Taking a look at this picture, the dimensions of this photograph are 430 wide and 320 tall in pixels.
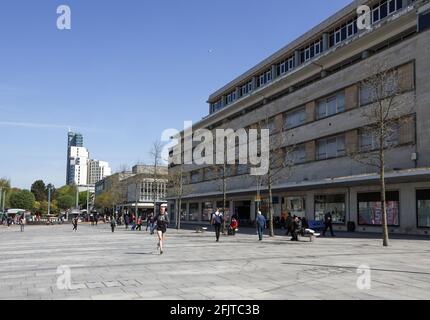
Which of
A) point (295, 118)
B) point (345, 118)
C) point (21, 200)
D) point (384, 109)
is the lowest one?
point (21, 200)

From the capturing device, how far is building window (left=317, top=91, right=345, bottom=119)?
3931 centimetres

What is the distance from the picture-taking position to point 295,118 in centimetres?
4681

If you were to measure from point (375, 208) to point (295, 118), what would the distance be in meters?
14.7

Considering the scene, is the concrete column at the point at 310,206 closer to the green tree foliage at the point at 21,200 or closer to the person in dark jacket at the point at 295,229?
the person in dark jacket at the point at 295,229

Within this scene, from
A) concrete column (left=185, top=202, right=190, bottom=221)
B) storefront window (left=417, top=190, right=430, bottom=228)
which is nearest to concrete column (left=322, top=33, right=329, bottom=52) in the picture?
storefront window (left=417, top=190, right=430, bottom=228)

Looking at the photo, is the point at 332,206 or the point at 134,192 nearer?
the point at 332,206

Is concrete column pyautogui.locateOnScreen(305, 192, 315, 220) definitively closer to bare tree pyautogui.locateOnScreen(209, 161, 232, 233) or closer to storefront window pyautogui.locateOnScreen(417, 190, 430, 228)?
bare tree pyautogui.locateOnScreen(209, 161, 232, 233)

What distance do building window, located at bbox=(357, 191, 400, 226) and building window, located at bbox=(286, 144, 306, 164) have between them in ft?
30.5

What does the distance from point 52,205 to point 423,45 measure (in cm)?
13111

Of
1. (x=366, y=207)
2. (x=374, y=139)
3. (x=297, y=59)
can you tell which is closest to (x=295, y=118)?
(x=297, y=59)

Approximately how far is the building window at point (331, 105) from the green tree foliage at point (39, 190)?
441ft

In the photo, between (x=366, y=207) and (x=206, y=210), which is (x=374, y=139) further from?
(x=206, y=210)

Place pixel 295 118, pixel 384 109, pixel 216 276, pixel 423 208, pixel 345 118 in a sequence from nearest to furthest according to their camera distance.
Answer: pixel 216 276
pixel 384 109
pixel 423 208
pixel 345 118
pixel 295 118
